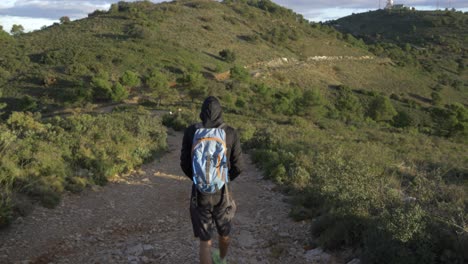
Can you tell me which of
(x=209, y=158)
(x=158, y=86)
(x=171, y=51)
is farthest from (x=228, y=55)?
(x=209, y=158)

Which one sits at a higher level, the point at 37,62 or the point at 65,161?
the point at 37,62

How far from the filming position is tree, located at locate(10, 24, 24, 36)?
4878 centimetres

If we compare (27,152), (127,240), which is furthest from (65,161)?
(127,240)

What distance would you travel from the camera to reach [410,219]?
4.11m

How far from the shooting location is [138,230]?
20.0 ft

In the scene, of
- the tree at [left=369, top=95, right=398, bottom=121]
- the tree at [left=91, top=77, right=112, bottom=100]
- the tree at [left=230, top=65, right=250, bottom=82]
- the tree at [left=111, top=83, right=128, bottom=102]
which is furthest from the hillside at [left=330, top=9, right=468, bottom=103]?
the tree at [left=91, top=77, right=112, bottom=100]

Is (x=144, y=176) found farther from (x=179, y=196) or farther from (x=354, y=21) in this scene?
(x=354, y=21)

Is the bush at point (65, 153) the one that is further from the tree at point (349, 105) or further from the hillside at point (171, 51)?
the tree at point (349, 105)

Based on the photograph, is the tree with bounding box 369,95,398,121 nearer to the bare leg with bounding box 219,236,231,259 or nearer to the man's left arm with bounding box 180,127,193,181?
the bare leg with bounding box 219,236,231,259

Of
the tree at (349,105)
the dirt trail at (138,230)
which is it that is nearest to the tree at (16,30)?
the tree at (349,105)

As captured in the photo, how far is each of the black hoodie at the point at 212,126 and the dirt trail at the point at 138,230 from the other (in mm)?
1513

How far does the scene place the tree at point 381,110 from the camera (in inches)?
1580

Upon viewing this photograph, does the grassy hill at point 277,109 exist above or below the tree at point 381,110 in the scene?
above

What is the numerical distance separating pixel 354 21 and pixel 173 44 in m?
89.2
